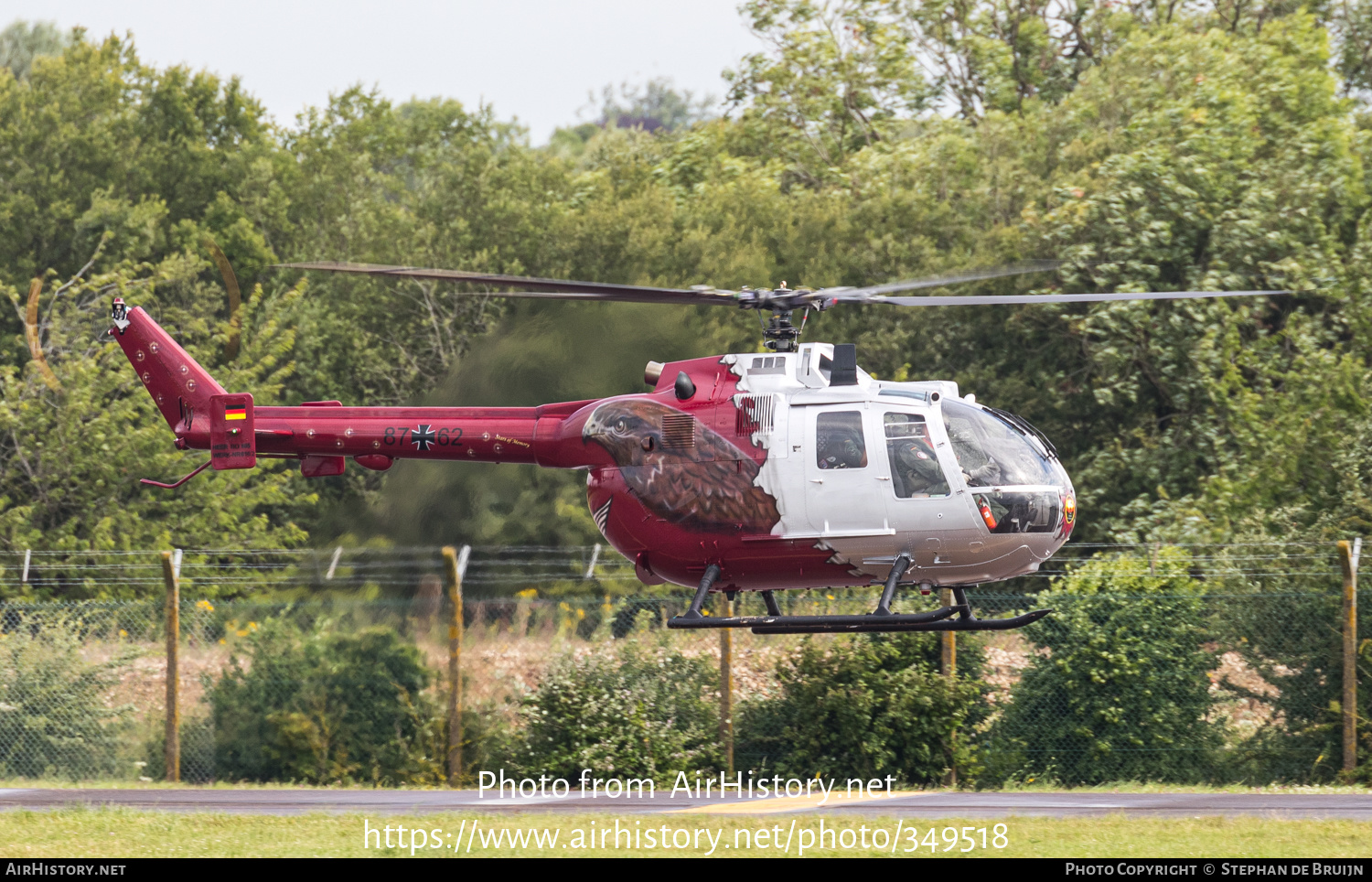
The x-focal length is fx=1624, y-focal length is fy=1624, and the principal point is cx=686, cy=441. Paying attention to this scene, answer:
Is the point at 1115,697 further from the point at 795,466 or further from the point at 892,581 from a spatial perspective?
the point at 795,466

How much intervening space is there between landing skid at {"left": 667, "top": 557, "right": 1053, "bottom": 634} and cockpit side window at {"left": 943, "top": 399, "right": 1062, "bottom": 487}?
94cm

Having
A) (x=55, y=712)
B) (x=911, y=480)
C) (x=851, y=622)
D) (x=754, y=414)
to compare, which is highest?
(x=754, y=414)

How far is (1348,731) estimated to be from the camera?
16609 millimetres

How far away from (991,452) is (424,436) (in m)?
4.93

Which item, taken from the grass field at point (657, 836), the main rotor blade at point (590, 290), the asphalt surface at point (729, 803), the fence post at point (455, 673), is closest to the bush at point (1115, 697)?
the asphalt surface at point (729, 803)

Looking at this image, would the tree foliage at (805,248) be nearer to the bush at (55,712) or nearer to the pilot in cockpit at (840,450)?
the bush at (55,712)

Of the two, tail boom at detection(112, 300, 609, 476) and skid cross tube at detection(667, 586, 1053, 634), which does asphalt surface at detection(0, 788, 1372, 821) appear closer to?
skid cross tube at detection(667, 586, 1053, 634)

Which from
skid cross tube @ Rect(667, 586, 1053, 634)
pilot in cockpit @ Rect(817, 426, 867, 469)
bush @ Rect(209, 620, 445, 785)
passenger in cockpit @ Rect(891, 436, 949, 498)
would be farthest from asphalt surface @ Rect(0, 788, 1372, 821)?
pilot in cockpit @ Rect(817, 426, 867, 469)

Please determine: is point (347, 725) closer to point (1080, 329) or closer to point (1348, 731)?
point (1348, 731)

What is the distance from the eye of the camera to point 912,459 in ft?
41.4

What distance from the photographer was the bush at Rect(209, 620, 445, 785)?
17250mm

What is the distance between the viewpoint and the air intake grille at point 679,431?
13242 millimetres

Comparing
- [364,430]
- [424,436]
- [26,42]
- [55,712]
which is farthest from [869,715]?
[26,42]

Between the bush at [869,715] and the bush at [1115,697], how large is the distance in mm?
586
